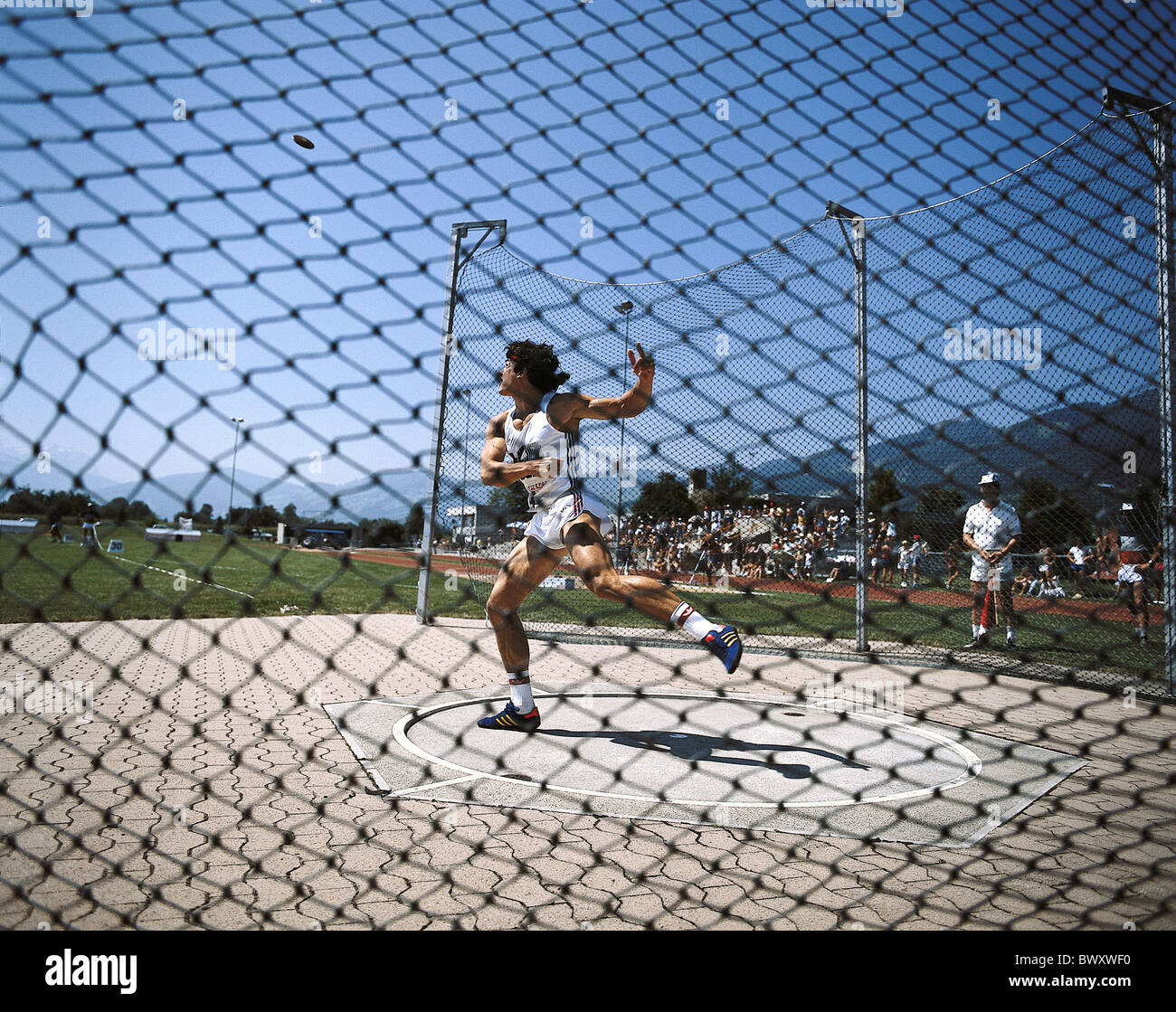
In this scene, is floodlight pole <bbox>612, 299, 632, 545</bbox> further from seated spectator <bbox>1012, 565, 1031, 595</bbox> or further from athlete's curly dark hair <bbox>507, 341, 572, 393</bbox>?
seated spectator <bbox>1012, 565, 1031, 595</bbox>

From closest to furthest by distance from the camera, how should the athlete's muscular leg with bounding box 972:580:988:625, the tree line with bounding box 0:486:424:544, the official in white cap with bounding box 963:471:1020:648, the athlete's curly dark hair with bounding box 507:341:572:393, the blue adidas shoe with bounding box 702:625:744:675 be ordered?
1. the tree line with bounding box 0:486:424:544
2. the blue adidas shoe with bounding box 702:625:744:675
3. the athlete's curly dark hair with bounding box 507:341:572:393
4. the official in white cap with bounding box 963:471:1020:648
5. the athlete's muscular leg with bounding box 972:580:988:625

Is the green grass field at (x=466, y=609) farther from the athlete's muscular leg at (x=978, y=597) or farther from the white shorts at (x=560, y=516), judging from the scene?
the white shorts at (x=560, y=516)

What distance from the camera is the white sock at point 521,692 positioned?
3.81 metres

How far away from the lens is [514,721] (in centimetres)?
381

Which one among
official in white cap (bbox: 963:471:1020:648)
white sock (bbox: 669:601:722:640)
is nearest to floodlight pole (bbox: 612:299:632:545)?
white sock (bbox: 669:601:722:640)

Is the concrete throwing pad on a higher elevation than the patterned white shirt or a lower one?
higher

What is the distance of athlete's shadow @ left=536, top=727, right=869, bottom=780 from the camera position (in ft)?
10.8

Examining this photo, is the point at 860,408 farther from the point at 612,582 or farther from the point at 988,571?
the point at 612,582

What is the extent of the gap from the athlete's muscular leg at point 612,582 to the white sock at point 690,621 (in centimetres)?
3

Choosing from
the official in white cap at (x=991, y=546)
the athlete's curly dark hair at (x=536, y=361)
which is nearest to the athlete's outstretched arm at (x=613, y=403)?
the athlete's curly dark hair at (x=536, y=361)

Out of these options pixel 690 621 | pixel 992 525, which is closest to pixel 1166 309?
pixel 992 525
